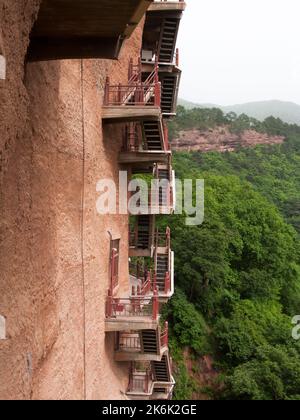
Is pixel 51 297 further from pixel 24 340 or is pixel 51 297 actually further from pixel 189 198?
pixel 189 198

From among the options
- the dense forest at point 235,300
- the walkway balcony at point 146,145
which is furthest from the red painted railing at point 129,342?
the dense forest at point 235,300

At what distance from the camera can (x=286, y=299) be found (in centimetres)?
3962

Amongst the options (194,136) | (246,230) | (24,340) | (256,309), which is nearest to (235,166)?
(194,136)

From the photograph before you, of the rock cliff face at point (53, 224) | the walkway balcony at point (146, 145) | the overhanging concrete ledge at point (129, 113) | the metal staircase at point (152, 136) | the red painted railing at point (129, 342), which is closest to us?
the rock cliff face at point (53, 224)

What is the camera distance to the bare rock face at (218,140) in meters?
79.6

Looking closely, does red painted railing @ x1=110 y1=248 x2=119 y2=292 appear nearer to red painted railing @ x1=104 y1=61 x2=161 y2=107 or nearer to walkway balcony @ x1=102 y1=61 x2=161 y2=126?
walkway balcony @ x1=102 y1=61 x2=161 y2=126

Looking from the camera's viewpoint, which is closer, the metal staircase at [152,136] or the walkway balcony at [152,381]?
the metal staircase at [152,136]

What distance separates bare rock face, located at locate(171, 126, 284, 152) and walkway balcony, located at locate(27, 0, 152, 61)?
70962 millimetres

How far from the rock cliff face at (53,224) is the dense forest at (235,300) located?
49.1ft

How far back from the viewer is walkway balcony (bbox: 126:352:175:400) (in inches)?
567

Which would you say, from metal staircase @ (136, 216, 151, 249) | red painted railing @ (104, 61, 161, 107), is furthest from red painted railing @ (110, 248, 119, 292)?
red painted railing @ (104, 61, 161, 107)

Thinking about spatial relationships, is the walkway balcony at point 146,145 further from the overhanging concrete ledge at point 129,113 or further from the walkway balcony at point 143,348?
the walkway balcony at point 143,348

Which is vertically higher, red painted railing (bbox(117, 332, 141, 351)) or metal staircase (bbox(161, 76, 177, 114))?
metal staircase (bbox(161, 76, 177, 114))

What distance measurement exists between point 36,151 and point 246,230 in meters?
32.4
